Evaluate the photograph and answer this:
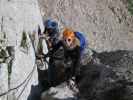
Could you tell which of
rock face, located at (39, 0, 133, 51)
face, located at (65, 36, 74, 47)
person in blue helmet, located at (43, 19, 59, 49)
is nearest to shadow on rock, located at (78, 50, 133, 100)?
person in blue helmet, located at (43, 19, 59, 49)

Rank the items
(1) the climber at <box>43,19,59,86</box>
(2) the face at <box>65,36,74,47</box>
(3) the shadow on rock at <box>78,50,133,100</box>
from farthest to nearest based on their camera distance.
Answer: (1) the climber at <box>43,19,59,86</box> < (2) the face at <box>65,36,74,47</box> < (3) the shadow on rock at <box>78,50,133,100</box>

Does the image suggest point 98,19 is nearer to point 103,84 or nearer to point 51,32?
point 51,32

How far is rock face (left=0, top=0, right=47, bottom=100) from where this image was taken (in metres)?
9.14

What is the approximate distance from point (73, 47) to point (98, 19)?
→ 24.2 feet

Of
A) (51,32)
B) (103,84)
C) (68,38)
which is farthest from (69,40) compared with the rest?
(51,32)

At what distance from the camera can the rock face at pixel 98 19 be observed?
1691 cm

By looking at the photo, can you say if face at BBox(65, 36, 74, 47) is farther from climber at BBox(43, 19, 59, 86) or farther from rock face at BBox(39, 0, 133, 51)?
rock face at BBox(39, 0, 133, 51)

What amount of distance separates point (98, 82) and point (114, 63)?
275cm

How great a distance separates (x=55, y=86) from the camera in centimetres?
1135

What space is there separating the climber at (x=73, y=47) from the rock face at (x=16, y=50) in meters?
0.82

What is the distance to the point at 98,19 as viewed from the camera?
59.1ft

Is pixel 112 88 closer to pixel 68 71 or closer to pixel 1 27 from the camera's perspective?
pixel 68 71

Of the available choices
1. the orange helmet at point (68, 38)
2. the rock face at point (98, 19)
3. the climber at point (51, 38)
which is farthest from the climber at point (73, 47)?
the rock face at point (98, 19)

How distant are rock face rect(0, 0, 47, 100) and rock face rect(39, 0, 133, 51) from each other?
17.8 ft
